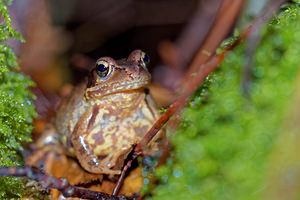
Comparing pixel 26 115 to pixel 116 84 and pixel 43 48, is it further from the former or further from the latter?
pixel 43 48

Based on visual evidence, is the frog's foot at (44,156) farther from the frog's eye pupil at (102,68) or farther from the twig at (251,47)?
the twig at (251,47)

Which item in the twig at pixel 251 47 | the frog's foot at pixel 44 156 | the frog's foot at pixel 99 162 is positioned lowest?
the frog's foot at pixel 44 156

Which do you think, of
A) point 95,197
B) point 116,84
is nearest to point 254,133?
point 95,197

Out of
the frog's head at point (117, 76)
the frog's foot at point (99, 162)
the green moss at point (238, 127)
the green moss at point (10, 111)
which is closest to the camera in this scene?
the green moss at point (238, 127)

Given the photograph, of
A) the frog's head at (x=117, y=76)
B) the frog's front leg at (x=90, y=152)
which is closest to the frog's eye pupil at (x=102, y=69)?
the frog's head at (x=117, y=76)

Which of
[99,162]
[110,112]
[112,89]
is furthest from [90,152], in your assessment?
[112,89]

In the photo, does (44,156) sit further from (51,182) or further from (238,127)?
(238,127)

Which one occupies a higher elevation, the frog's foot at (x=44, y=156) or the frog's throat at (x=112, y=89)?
the frog's throat at (x=112, y=89)

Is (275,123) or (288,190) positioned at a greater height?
(275,123)
